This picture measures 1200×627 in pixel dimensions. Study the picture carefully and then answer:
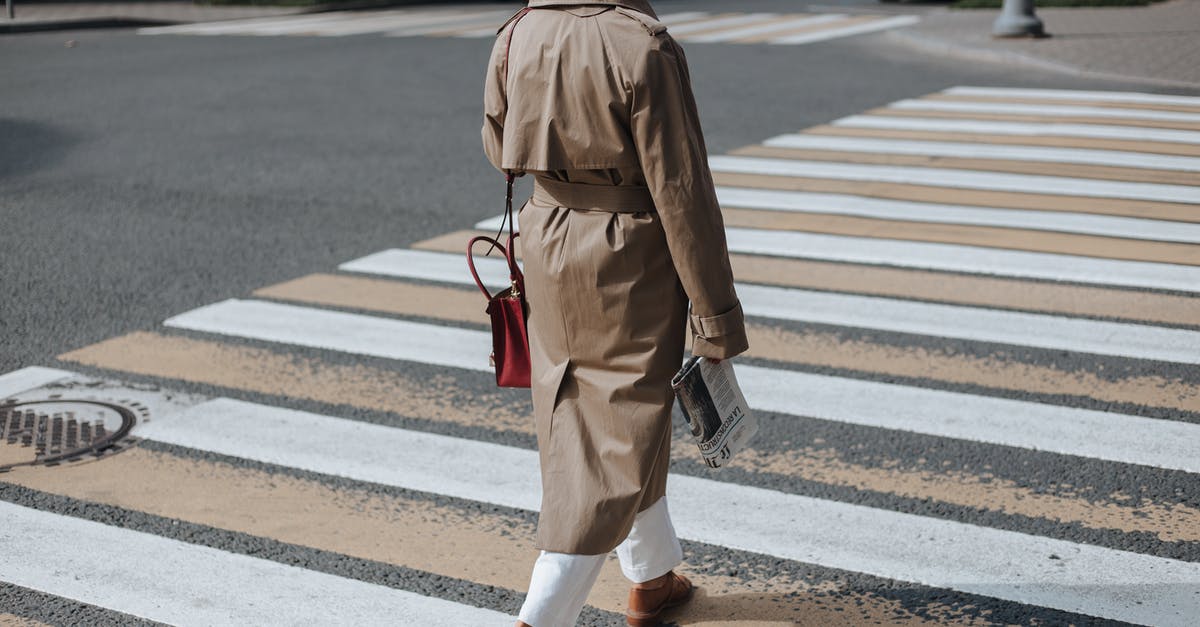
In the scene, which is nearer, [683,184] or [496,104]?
Answer: [683,184]

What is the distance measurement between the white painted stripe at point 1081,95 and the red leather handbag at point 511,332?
999cm

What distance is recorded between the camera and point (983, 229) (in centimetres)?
771

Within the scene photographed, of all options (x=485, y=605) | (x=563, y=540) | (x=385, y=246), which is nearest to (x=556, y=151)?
(x=563, y=540)

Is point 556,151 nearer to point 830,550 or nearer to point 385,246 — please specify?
point 830,550

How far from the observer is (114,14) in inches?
953

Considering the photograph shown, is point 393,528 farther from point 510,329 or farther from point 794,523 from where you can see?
point 794,523

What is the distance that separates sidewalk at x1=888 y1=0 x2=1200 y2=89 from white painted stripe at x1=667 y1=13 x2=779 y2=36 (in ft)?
8.61

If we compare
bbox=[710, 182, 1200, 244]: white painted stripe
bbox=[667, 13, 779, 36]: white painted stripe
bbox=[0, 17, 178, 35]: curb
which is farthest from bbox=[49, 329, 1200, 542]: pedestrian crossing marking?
bbox=[0, 17, 178, 35]: curb

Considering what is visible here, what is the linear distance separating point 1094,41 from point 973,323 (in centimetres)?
1133

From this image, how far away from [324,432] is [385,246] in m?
2.86

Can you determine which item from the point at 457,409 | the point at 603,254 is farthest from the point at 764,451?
the point at 603,254

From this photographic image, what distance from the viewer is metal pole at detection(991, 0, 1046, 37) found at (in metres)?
16.3

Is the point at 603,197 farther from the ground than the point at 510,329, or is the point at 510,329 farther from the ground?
the point at 603,197

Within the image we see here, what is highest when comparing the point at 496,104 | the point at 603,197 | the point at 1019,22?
the point at 496,104
